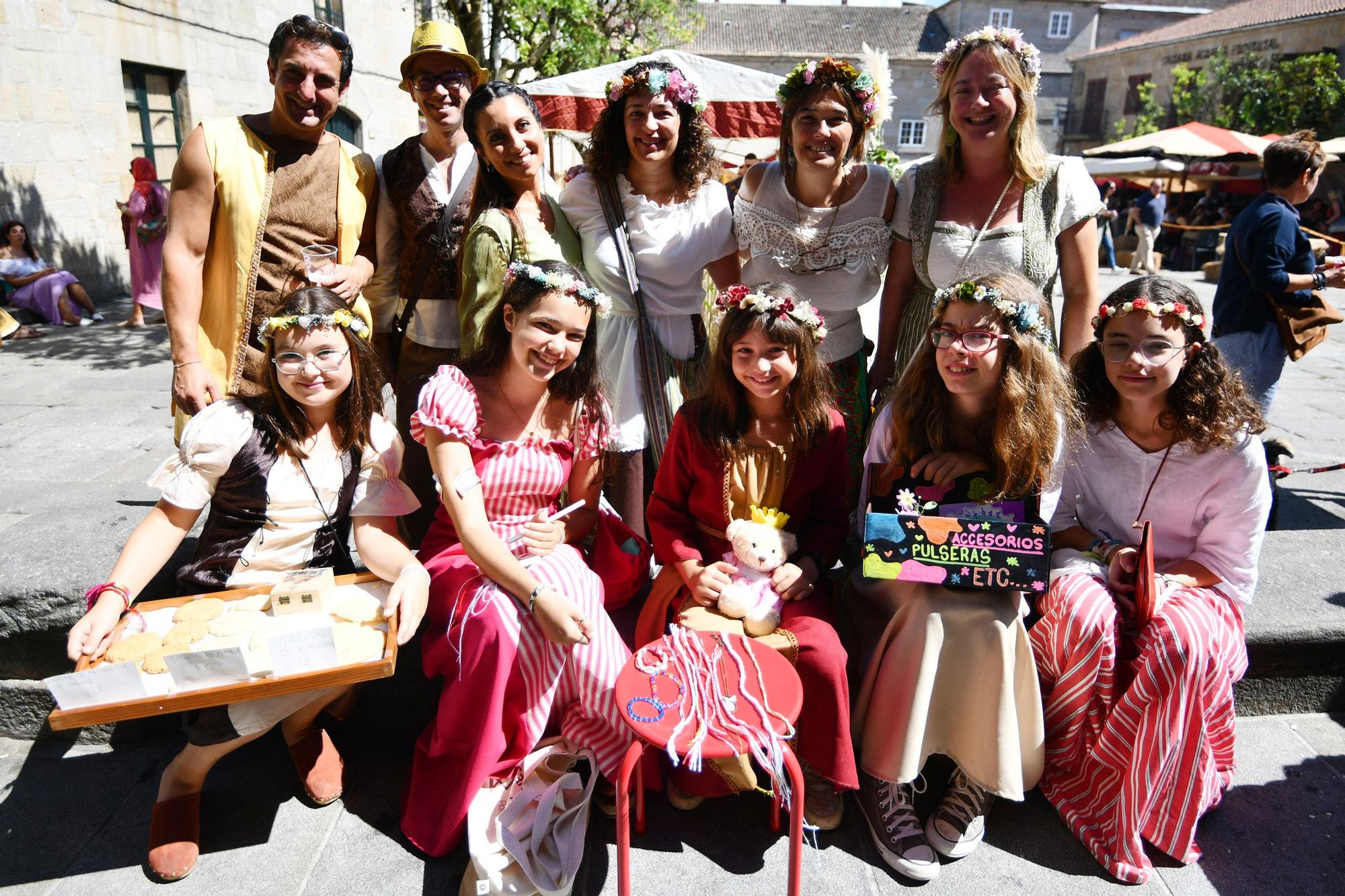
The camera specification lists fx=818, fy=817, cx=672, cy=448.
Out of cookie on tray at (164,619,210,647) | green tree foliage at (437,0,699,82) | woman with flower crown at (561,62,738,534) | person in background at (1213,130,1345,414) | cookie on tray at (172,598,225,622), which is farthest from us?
green tree foliage at (437,0,699,82)

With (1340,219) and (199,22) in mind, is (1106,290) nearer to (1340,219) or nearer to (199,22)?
(1340,219)

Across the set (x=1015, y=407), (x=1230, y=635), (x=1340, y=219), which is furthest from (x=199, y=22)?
(x=1340, y=219)

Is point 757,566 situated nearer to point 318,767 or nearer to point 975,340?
point 975,340

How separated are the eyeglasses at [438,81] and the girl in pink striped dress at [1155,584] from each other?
238cm

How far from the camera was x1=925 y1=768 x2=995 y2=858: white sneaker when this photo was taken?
7.40 ft

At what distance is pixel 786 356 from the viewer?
2.47 metres

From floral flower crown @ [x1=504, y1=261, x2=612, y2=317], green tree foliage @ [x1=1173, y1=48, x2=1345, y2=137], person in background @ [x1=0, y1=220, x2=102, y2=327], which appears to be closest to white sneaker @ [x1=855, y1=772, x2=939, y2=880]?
floral flower crown @ [x1=504, y1=261, x2=612, y2=317]

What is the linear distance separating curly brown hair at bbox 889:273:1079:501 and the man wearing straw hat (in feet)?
5.67

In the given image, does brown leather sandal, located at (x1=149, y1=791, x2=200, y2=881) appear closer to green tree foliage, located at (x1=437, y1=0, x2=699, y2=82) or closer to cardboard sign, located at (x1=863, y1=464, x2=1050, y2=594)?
Answer: cardboard sign, located at (x1=863, y1=464, x2=1050, y2=594)

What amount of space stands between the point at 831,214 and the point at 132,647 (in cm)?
251

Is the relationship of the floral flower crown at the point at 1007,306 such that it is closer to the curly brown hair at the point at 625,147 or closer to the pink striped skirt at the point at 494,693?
the curly brown hair at the point at 625,147

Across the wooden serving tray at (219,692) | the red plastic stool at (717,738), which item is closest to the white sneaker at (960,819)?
the red plastic stool at (717,738)

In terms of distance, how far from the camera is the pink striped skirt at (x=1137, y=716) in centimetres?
217

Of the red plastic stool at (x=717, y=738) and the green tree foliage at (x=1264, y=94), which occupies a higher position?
the green tree foliage at (x=1264, y=94)
